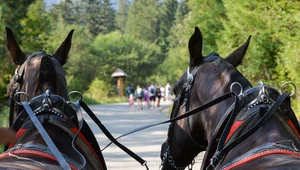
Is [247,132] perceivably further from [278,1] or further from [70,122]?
[278,1]

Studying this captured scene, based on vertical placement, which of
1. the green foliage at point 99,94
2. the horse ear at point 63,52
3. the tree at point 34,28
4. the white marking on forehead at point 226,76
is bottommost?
the green foliage at point 99,94

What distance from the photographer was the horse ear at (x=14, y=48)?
4.79 meters

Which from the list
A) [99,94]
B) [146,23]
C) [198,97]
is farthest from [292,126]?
[146,23]

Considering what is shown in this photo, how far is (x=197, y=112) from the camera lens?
4633 mm

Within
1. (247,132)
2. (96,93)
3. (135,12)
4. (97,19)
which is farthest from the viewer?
(135,12)

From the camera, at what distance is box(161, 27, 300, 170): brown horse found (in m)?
3.37

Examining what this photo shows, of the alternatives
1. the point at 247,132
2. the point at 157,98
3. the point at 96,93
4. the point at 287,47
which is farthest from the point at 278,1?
the point at 96,93

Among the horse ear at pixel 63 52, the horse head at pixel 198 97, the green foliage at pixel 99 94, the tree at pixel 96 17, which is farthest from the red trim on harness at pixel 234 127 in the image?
the tree at pixel 96 17

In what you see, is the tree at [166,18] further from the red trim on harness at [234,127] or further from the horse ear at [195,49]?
the red trim on harness at [234,127]

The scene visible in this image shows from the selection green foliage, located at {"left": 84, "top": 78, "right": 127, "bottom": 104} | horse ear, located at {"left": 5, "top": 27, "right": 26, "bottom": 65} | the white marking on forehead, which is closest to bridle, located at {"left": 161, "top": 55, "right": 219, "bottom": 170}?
the white marking on forehead

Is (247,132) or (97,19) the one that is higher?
(247,132)

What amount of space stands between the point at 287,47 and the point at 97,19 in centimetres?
9325

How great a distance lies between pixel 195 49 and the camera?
477 centimetres

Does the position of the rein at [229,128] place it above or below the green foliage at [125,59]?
above
